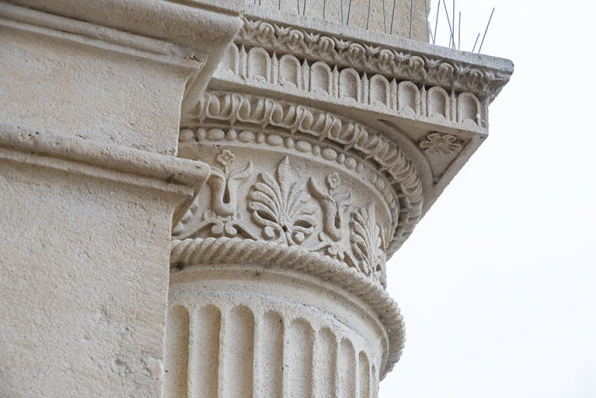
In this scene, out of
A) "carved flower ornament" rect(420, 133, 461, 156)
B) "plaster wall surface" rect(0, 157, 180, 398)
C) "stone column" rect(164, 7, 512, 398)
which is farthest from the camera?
"carved flower ornament" rect(420, 133, 461, 156)

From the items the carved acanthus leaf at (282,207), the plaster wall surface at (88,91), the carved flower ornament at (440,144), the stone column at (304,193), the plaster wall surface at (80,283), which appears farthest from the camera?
the carved flower ornament at (440,144)

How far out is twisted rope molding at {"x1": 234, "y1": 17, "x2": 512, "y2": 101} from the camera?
3.25 meters

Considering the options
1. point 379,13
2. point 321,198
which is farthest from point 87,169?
point 379,13

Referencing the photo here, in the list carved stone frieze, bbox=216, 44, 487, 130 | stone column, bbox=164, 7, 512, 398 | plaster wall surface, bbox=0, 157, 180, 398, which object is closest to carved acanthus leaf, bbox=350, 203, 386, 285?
stone column, bbox=164, 7, 512, 398

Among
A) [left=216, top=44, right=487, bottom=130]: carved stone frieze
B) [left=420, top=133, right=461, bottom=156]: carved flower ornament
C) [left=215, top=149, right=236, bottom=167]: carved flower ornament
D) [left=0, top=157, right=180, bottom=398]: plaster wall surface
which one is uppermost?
[left=216, top=44, right=487, bottom=130]: carved stone frieze

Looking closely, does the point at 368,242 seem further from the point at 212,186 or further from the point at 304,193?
the point at 212,186

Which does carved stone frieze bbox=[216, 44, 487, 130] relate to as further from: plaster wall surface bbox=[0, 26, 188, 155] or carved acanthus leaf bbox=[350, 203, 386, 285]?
plaster wall surface bbox=[0, 26, 188, 155]

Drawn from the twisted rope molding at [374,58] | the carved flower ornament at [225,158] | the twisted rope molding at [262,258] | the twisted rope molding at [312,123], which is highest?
the twisted rope molding at [374,58]

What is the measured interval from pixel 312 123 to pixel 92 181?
4.23ft

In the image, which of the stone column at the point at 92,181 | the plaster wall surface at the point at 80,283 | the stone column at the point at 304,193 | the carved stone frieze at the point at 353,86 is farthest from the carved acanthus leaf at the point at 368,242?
the plaster wall surface at the point at 80,283

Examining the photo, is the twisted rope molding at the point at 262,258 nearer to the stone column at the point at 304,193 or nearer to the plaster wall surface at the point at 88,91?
the stone column at the point at 304,193

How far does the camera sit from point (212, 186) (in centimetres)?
322

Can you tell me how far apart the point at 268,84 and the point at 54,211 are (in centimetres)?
129

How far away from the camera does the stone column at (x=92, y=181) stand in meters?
1.90
